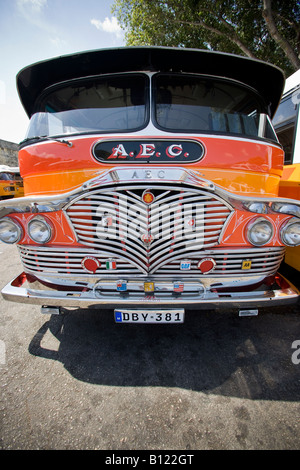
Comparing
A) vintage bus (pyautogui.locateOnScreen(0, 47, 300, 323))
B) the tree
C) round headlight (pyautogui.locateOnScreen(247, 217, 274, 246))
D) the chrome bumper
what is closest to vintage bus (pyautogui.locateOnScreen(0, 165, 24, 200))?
the tree

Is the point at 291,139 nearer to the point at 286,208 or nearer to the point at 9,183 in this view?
the point at 286,208

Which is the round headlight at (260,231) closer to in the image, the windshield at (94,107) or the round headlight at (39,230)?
the windshield at (94,107)

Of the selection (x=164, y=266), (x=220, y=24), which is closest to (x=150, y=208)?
(x=164, y=266)

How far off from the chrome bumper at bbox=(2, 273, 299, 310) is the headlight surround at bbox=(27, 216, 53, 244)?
1.50 ft

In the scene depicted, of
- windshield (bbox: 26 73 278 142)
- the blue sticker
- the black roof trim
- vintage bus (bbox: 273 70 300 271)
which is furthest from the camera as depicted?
vintage bus (bbox: 273 70 300 271)

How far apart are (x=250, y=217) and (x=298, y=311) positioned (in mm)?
1814

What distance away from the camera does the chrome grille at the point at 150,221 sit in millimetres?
1786

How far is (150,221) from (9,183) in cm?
1220

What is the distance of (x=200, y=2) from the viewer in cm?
905

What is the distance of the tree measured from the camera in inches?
364

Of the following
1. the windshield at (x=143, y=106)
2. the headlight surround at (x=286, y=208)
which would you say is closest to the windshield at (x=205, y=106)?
the windshield at (x=143, y=106)

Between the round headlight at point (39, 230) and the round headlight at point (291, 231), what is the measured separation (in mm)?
1994

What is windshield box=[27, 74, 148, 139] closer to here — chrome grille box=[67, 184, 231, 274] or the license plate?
chrome grille box=[67, 184, 231, 274]

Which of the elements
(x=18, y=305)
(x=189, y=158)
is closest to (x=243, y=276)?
(x=189, y=158)
